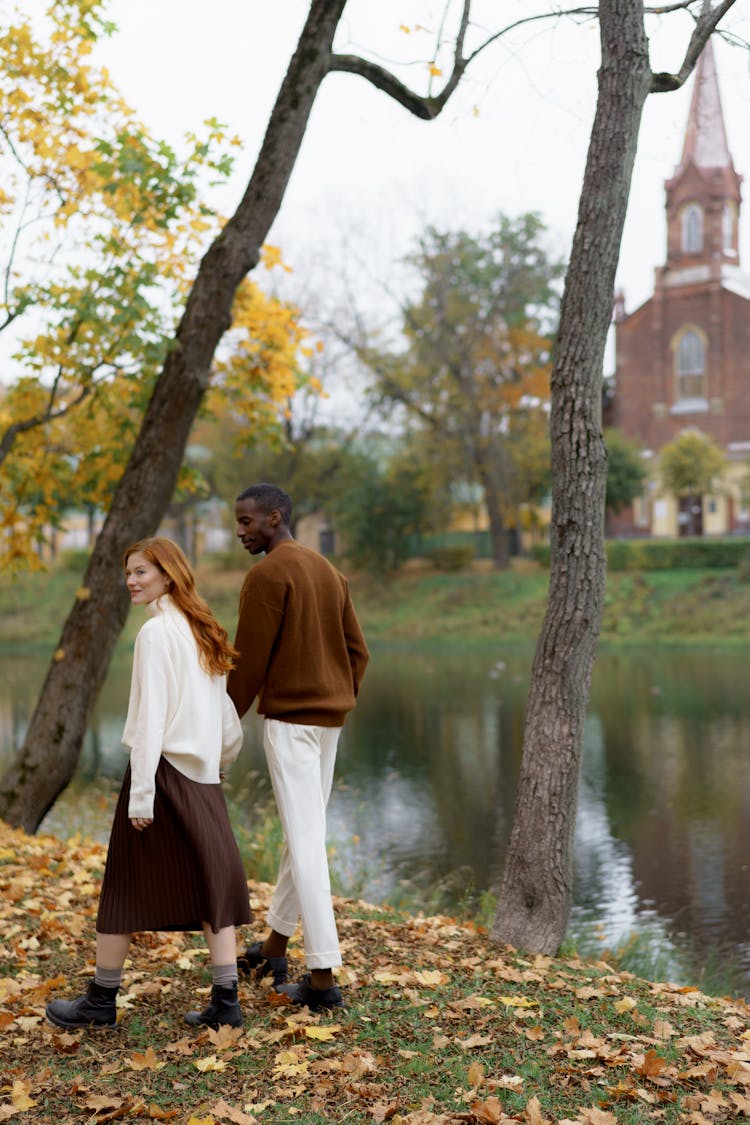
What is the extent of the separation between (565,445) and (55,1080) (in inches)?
151

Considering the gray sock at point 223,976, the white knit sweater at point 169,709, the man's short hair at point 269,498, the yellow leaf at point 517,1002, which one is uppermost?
the man's short hair at point 269,498

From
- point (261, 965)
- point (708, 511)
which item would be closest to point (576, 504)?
point (261, 965)

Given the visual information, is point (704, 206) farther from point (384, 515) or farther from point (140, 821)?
point (140, 821)

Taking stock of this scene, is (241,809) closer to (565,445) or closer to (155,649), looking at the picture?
(565,445)

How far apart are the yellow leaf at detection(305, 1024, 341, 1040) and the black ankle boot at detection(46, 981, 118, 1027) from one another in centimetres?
74

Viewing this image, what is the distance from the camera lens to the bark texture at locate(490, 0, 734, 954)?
20.6 ft

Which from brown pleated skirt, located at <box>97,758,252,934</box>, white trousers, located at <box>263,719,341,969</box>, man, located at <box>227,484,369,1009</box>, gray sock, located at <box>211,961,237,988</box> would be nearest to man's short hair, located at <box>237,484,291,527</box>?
man, located at <box>227,484,369,1009</box>

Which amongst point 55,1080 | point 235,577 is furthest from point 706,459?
point 55,1080

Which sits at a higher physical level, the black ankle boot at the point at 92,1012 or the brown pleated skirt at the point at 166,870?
the brown pleated skirt at the point at 166,870

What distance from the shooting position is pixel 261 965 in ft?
17.3

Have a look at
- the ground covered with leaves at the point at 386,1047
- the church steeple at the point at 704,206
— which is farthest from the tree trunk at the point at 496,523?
the ground covered with leaves at the point at 386,1047

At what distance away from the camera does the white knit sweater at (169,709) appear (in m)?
4.41

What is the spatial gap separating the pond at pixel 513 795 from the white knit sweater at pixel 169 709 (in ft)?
14.1

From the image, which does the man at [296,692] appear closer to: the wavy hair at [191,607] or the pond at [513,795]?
the wavy hair at [191,607]
